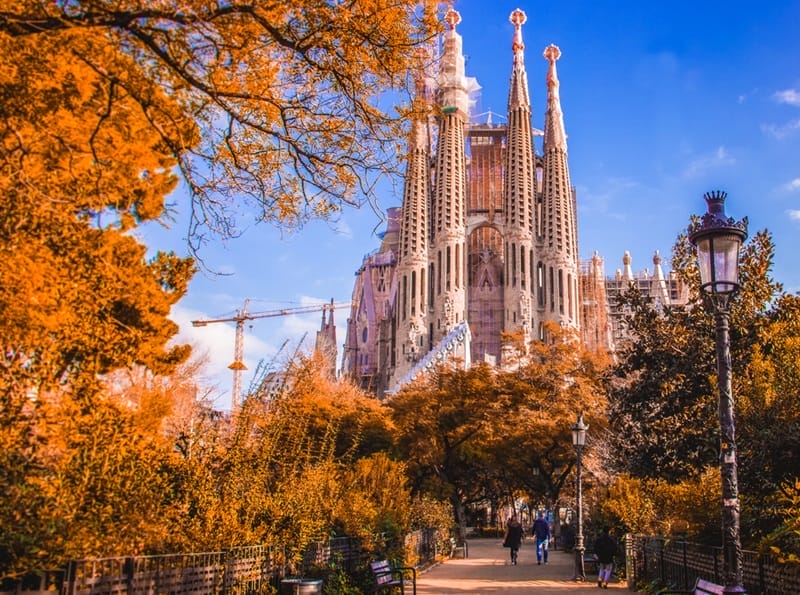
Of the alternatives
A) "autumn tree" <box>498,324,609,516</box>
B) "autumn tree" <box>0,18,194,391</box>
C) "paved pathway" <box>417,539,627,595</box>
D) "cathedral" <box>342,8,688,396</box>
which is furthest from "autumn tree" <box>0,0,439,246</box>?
"cathedral" <box>342,8,688,396</box>

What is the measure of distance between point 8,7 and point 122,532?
4152mm

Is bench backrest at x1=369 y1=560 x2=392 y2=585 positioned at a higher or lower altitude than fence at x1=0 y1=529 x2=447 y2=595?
lower

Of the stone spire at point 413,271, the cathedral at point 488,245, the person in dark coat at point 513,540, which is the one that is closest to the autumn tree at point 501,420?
the person in dark coat at point 513,540

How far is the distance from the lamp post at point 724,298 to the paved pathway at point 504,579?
7.69m

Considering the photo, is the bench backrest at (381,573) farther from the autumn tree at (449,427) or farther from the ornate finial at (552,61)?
the ornate finial at (552,61)

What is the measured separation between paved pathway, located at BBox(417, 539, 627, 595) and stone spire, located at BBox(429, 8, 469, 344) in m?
46.0

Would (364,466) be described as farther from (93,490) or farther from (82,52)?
(82,52)

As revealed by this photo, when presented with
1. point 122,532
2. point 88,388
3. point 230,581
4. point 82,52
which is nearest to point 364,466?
point 88,388

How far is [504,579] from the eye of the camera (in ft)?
53.6

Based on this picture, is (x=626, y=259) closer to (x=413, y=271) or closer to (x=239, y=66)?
(x=413, y=271)

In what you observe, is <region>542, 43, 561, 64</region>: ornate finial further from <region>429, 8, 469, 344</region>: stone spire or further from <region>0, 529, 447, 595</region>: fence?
<region>0, 529, 447, 595</region>: fence

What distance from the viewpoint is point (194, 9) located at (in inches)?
226

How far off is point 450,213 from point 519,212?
19.4 feet

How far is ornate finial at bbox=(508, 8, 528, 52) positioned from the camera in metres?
76.8
